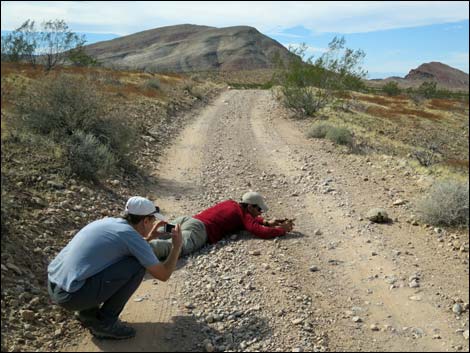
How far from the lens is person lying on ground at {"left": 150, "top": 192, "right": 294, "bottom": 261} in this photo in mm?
6068

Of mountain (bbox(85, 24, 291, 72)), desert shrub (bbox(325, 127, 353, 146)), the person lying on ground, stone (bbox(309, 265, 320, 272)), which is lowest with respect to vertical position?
stone (bbox(309, 265, 320, 272))

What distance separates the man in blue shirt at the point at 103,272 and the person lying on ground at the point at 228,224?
1.89m

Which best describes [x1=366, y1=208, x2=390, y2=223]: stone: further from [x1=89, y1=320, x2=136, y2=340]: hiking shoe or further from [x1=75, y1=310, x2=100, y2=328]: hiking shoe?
[x1=75, y1=310, x2=100, y2=328]: hiking shoe

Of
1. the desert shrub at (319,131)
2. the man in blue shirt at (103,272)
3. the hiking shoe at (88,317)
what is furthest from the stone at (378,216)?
the desert shrub at (319,131)

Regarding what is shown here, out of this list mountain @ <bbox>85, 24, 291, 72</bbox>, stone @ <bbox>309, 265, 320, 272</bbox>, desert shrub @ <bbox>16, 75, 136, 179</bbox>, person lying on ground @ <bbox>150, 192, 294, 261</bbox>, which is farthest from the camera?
mountain @ <bbox>85, 24, 291, 72</bbox>

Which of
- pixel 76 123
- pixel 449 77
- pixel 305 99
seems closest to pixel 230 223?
pixel 76 123

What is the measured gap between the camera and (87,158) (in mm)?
7711

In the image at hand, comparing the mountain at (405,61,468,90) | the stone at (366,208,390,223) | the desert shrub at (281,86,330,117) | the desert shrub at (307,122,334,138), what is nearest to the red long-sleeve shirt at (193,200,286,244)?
the stone at (366,208,390,223)

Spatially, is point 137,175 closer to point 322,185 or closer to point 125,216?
point 322,185

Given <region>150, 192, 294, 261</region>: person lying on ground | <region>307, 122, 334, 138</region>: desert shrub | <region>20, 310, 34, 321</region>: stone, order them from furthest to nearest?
1. <region>307, 122, 334, 138</region>: desert shrub
2. <region>150, 192, 294, 261</region>: person lying on ground
3. <region>20, 310, 34, 321</region>: stone

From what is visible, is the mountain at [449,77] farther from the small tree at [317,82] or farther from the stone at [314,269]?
the stone at [314,269]

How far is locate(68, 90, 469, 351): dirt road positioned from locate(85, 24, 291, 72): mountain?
111698mm

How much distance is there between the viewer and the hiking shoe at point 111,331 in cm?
398

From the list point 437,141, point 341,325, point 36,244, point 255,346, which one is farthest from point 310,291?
point 437,141
